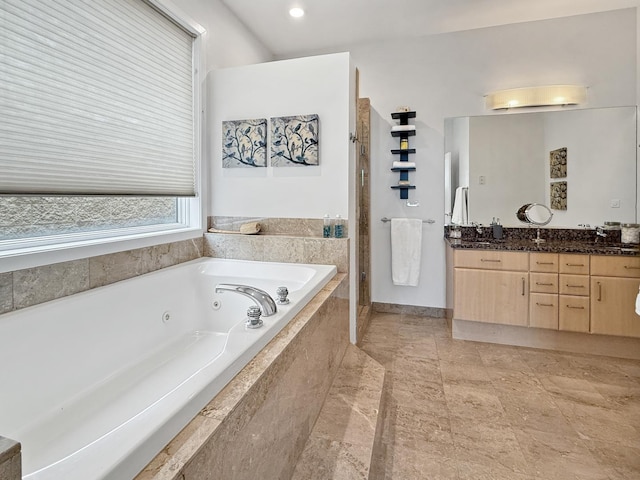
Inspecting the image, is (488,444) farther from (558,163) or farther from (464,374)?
(558,163)

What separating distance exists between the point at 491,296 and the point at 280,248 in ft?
5.88

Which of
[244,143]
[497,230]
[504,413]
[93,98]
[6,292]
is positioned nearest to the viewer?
[6,292]

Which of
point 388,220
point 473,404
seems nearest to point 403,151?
point 388,220

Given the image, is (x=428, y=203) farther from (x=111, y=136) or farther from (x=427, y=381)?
(x=111, y=136)

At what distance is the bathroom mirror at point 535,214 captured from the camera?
10.3 ft

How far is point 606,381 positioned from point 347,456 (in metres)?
2.07

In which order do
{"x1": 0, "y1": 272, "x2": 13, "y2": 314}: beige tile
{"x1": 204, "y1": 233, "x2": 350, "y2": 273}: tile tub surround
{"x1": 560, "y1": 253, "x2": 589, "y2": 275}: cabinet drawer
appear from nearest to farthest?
{"x1": 0, "y1": 272, "x2": 13, "y2": 314}: beige tile → {"x1": 204, "y1": 233, "x2": 350, "y2": 273}: tile tub surround → {"x1": 560, "y1": 253, "x2": 589, "y2": 275}: cabinet drawer

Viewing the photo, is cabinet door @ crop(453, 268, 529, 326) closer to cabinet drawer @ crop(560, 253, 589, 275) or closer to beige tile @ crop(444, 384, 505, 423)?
cabinet drawer @ crop(560, 253, 589, 275)

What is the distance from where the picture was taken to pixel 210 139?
8.93ft

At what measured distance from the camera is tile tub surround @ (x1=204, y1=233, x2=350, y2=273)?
2383 mm

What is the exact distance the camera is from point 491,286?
2832mm

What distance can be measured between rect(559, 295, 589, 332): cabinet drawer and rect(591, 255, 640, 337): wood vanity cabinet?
50mm

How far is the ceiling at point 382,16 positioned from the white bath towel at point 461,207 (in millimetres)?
1531

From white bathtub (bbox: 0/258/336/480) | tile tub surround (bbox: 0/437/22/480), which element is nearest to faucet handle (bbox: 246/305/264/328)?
white bathtub (bbox: 0/258/336/480)
